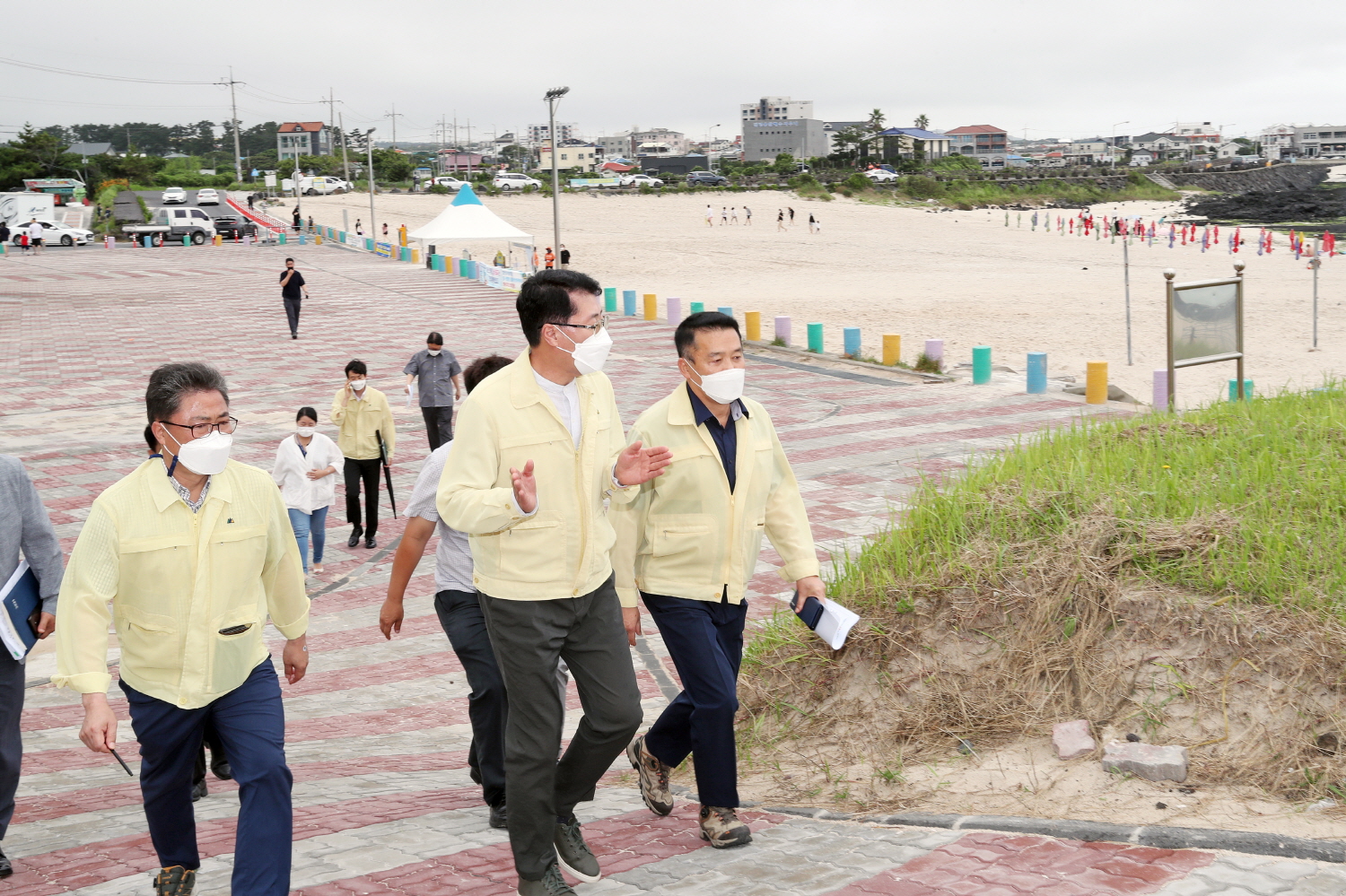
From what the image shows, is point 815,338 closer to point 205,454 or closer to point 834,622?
point 834,622

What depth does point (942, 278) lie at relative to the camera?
37344mm

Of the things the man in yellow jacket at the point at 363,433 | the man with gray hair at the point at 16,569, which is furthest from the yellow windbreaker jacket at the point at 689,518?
the man in yellow jacket at the point at 363,433

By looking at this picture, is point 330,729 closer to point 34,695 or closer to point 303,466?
point 34,695

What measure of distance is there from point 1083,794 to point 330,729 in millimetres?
3808

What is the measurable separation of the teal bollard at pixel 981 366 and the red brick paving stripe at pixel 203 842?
528 inches

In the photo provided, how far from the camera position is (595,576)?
3516 millimetres

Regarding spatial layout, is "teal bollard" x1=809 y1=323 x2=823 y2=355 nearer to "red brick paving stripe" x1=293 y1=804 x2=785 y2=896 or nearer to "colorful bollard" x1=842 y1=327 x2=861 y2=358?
"colorful bollard" x1=842 y1=327 x2=861 y2=358

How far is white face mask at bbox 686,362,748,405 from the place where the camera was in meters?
3.90

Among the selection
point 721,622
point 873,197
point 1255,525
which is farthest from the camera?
point 873,197

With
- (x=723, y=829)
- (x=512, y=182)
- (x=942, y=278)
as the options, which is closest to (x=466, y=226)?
(x=942, y=278)

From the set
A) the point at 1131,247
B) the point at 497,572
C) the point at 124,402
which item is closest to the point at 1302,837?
the point at 497,572

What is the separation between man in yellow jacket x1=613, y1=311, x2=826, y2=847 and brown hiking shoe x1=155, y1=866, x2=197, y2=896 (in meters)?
1.53

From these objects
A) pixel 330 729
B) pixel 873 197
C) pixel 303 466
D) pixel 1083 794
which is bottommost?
pixel 330 729

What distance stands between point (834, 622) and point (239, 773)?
1964 mm
